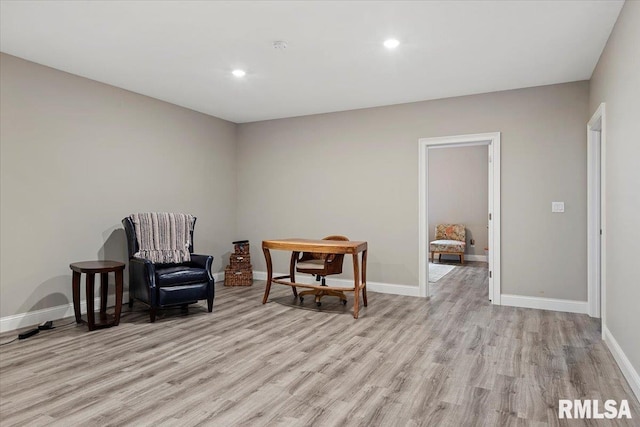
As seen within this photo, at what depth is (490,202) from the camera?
15.6 ft

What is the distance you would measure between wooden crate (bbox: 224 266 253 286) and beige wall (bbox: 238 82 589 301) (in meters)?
0.50

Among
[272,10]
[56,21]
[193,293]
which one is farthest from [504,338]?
[56,21]

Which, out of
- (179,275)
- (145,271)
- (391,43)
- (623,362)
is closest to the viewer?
(623,362)

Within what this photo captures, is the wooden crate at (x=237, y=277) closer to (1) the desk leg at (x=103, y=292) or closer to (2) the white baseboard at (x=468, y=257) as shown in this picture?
(1) the desk leg at (x=103, y=292)

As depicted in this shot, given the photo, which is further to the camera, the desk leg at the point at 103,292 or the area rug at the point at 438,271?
the area rug at the point at 438,271

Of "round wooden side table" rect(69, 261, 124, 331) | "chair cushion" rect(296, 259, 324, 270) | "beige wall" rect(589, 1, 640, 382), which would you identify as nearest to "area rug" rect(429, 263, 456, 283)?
"chair cushion" rect(296, 259, 324, 270)

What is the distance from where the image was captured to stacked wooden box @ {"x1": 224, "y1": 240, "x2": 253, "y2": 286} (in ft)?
Answer: 19.2

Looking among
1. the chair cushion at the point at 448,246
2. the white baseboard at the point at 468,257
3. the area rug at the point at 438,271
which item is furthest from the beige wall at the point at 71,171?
the white baseboard at the point at 468,257

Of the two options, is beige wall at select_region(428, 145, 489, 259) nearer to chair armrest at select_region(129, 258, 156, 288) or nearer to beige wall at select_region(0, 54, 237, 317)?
beige wall at select_region(0, 54, 237, 317)

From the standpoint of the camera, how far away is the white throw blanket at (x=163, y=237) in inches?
172

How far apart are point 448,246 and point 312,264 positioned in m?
4.43

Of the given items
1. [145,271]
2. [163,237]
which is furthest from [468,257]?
[145,271]

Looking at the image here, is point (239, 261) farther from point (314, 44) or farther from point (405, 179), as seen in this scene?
point (314, 44)

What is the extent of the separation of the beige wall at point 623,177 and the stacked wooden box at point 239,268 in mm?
4375
